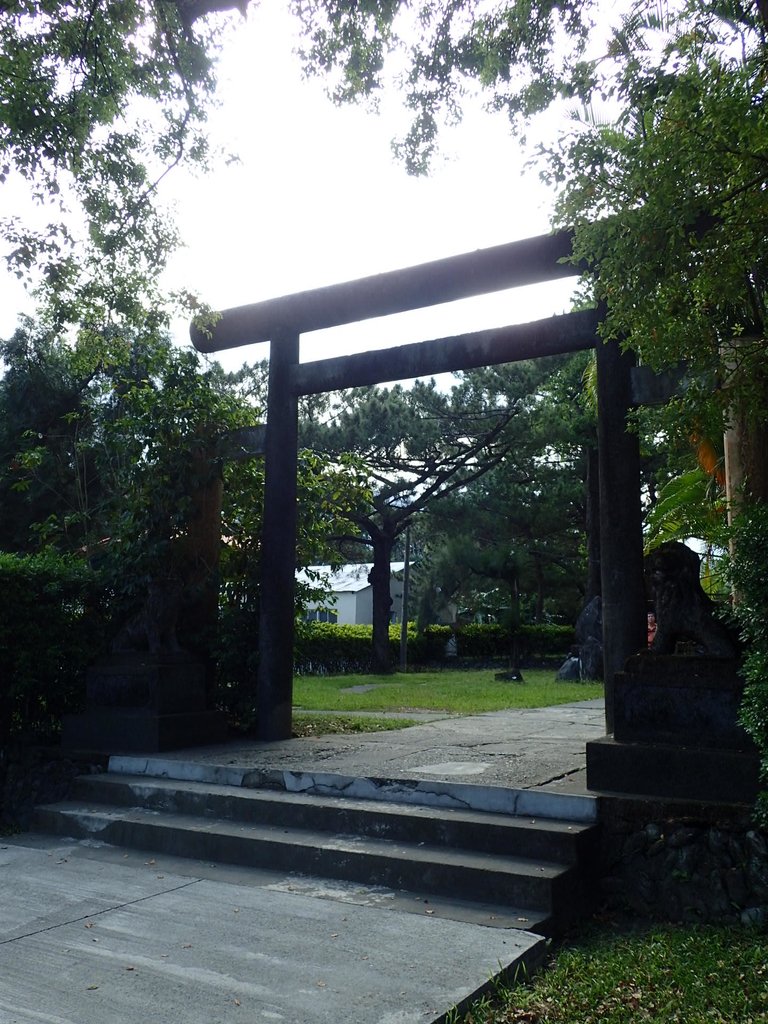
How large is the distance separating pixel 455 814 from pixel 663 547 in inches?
76.6

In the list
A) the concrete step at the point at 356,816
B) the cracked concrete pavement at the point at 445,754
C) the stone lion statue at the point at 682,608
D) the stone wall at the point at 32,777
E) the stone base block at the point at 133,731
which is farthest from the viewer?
the stone base block at the point at 133,731

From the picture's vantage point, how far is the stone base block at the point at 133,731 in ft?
22.3

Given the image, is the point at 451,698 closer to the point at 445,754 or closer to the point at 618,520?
the point at 445,754

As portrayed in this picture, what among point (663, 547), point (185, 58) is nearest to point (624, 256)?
point (663, 547)

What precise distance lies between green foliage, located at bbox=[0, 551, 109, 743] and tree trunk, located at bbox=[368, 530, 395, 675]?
18.1 metres

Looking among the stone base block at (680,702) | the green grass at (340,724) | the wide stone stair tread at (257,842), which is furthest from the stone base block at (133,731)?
the stone base block at (680,702)

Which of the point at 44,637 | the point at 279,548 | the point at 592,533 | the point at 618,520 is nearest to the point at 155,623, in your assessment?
the point at 44,637

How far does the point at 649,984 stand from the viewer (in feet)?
11.0

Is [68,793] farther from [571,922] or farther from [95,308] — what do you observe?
[95,308]

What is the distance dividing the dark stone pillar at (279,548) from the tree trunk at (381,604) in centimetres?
1771

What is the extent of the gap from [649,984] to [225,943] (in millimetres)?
1755

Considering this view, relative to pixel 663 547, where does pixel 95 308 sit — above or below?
above

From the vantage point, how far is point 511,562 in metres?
25.2

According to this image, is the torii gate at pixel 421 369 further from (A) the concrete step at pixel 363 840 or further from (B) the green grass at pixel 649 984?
(B) the green grass at pixel 649 984
